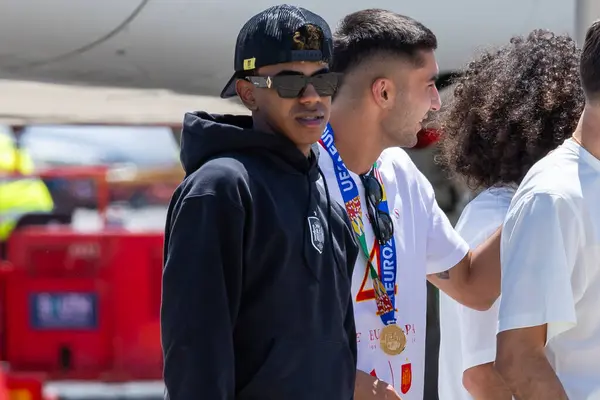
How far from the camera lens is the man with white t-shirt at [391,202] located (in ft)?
7.61

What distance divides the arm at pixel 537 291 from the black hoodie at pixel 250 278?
0.28 meters

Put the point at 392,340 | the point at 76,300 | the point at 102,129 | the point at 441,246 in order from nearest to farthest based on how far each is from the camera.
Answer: the point at 392,340 < the point at 441,246 < the point at 76,300 < the point at 102,129

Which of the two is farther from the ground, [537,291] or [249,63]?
[249,63]

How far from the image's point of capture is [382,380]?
2268 millimetres

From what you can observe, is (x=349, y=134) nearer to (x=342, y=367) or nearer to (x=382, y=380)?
(x=382, y=380)

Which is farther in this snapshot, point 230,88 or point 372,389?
point 372,389

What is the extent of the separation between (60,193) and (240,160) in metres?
3.46

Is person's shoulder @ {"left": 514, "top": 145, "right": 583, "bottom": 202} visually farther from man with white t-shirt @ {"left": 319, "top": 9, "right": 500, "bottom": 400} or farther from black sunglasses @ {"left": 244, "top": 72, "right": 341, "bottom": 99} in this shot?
man with white t-shirt @ {"left": 319, "top": 9, "right": 500, "bottom": 400}

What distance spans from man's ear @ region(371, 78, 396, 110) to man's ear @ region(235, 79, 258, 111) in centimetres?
60

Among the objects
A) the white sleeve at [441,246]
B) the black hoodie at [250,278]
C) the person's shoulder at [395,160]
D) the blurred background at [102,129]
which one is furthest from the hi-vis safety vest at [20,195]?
the black hoodie at [250,278]

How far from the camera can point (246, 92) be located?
1888mm

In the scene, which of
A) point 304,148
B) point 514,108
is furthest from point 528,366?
point 514,108

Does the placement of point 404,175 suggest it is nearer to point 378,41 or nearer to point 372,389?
point 378,41

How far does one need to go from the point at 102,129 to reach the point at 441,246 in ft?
9.77
